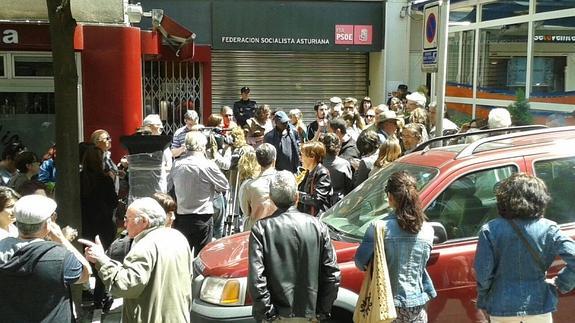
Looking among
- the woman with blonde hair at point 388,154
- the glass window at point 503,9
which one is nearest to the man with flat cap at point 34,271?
the woman with blonde hair at point 388,154

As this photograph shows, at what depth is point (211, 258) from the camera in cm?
522

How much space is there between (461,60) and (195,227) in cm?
874

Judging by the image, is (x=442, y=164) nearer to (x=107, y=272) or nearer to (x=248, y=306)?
(x=248, y=306)

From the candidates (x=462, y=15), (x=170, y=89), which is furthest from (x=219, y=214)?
(x=170, y=89)

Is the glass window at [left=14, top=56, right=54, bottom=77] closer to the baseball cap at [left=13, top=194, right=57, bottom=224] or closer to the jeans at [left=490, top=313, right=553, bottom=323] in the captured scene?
the baseball cap at [left=13, top=194, right=57, bottom=224]

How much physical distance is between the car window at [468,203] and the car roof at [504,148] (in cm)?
13

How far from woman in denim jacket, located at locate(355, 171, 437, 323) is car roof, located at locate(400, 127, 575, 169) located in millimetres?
828

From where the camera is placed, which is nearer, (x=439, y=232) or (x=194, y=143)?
(x=439, y=232)

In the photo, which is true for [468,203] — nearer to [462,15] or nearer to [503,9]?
[503,9]

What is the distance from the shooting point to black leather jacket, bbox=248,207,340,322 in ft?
13.9

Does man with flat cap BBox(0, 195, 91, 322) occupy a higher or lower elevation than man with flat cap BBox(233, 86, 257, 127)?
lower

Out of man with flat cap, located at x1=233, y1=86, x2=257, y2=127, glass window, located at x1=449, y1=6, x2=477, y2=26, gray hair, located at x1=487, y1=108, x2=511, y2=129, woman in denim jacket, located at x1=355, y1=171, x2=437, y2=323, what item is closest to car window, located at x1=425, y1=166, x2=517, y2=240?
woman in denim jacket, located at x1=355, y1=171, x2=437, y2=323

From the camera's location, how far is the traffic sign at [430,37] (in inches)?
279

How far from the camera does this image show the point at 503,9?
1236cm
